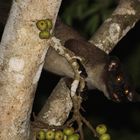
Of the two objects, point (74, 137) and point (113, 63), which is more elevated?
point (74, 137)

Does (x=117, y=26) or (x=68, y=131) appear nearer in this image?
(x=68, y=131)

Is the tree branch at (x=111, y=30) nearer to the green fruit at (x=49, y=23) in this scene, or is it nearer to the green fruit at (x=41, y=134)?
the green fruit at (x=41, y=134)

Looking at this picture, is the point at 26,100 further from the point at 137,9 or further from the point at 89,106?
the point at 89,106

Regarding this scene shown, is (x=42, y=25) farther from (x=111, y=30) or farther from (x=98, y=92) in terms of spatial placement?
(x=98, y=92)

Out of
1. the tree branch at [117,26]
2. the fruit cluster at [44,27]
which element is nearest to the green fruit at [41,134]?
the fruit cluster at [44,27]

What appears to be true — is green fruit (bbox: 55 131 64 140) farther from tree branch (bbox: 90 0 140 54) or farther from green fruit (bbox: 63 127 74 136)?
tree branch (bbox: 90 0 140 54)

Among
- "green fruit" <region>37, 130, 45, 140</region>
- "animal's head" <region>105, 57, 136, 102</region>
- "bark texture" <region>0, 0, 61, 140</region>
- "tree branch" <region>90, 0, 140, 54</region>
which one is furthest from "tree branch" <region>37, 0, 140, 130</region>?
"bark texture" <region>0, 0, 61, 140</region>

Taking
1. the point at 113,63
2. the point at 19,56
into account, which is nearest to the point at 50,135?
the point at 19,56
